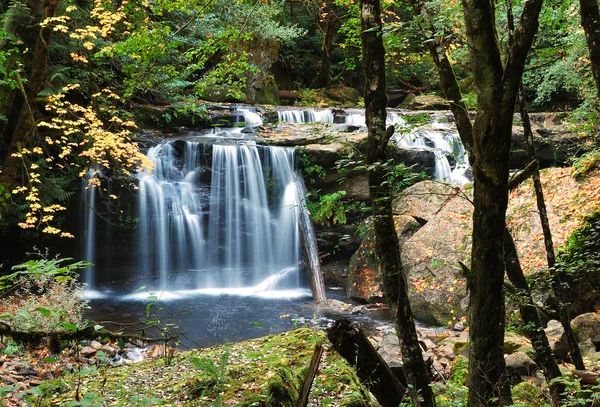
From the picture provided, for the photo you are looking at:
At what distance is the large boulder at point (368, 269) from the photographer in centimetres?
1120

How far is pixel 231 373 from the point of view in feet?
12.9

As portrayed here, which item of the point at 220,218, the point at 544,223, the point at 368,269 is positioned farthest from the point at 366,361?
the point at 220,218

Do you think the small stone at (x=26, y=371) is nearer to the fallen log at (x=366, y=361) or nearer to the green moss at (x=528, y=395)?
the fallen log at (x=366, y=361)

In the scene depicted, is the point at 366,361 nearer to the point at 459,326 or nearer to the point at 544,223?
the point at 544,223

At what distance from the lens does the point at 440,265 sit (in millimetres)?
9359

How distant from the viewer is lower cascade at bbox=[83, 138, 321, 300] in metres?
12.7

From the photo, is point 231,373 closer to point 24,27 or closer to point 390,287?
point 390,287

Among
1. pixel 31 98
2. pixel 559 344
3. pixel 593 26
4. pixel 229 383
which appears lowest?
pixel 559 344

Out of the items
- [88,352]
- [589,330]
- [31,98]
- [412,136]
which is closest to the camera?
[589,330]

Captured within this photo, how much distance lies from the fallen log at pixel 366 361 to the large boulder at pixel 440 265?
4.26 meters

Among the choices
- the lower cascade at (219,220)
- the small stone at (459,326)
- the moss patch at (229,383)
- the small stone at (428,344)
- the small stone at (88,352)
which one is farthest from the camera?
the lower cascade at (219,220)

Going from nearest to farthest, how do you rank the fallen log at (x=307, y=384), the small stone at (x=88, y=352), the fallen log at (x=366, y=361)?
the fallen log at (x=307, y=384) → the fallen log at (x=366, y=361) → the small stone at (x=88, y=352)

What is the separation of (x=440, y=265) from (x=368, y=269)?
2698 millimetres

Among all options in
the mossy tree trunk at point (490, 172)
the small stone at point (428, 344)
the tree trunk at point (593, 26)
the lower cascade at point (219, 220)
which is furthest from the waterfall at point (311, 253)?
the mossy tree trunk at point (490, 172)
